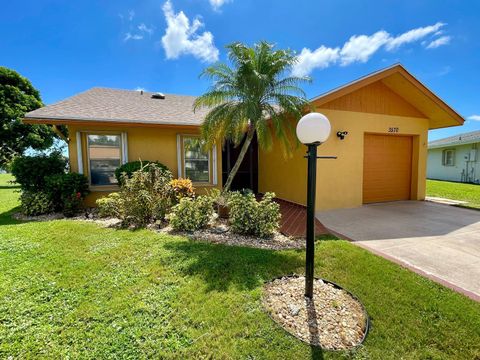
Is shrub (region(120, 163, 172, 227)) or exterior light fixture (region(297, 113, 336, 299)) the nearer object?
exterior light fixture (region(297, 113, 336, 299))

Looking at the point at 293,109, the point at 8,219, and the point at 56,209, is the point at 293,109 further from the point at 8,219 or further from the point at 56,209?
the point at 8,219

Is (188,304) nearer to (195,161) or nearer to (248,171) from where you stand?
(195,161)

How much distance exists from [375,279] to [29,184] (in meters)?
10.0

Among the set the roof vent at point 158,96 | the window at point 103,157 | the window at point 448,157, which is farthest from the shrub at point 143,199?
the window at point 448,157

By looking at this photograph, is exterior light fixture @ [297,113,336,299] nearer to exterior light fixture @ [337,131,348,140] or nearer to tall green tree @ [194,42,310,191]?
tall green tree @ [194,42,310,191]

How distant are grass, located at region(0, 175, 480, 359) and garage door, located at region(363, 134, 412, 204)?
A: 574 centimetres

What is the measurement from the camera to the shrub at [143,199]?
593 centimetres

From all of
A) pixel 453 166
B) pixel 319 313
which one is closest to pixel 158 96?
pixel 319 313

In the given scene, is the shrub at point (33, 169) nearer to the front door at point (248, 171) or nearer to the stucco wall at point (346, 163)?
the front door at point (248, 171)

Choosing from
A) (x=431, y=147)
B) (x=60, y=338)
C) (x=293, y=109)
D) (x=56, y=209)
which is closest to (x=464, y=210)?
(x=293, y=109)

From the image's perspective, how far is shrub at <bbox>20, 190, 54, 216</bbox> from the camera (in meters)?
7.04

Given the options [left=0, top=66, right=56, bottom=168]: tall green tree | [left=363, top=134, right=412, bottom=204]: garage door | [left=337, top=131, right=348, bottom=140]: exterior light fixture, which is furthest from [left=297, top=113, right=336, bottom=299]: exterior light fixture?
[left=0, top=66, right=56, bottom=168]: tall green tree

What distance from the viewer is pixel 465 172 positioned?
1844 centimetres

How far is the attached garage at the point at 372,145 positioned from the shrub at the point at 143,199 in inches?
190
